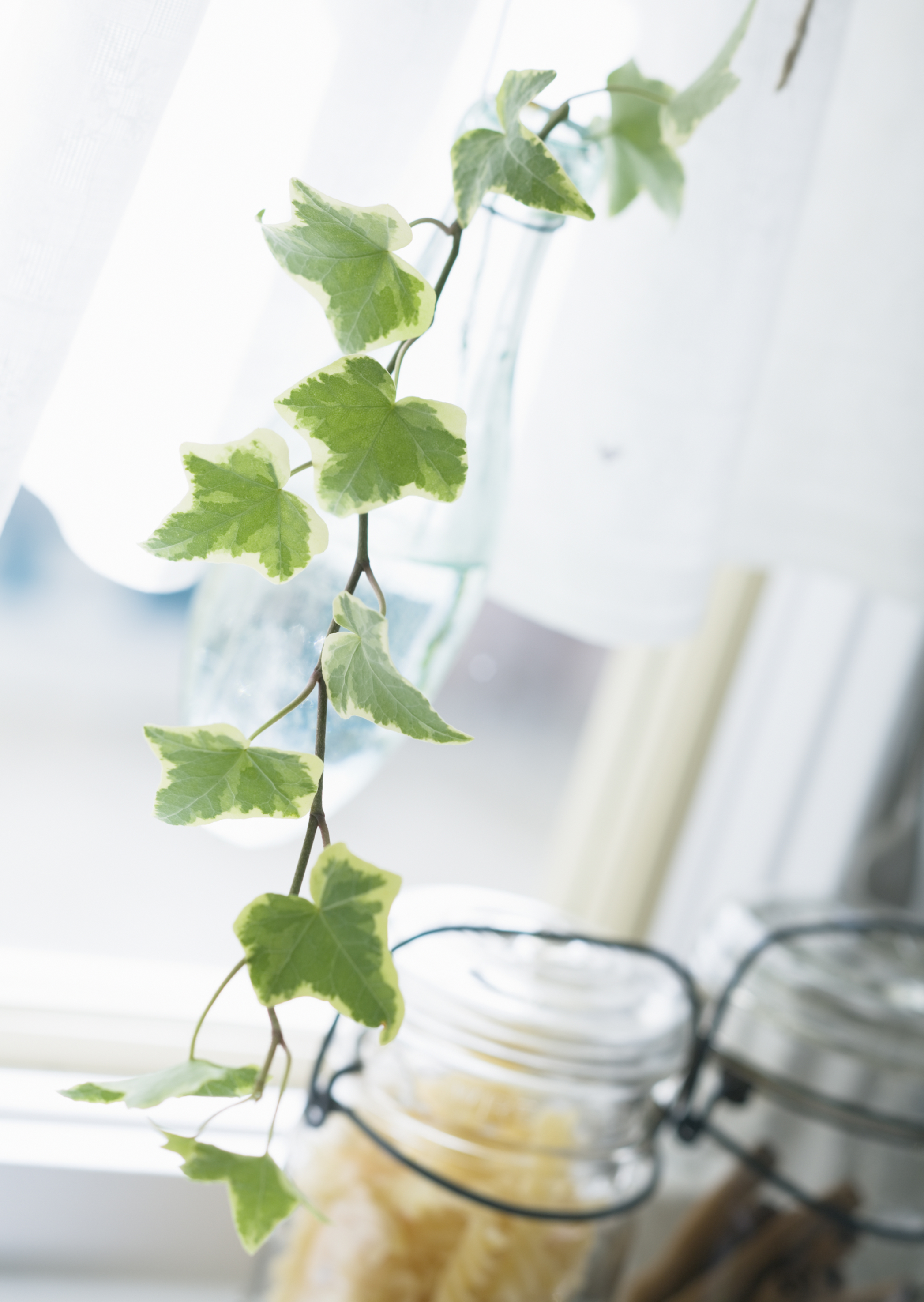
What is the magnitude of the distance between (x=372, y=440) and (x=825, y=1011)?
0.42 meters

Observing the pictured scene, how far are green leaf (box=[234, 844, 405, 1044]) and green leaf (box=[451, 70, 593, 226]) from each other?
7.0 inches

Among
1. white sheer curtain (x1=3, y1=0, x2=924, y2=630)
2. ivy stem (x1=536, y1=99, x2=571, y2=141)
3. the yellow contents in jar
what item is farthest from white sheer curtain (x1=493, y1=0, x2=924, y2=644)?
the yellow contents in jar

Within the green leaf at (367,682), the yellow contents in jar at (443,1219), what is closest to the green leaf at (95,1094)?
the green leaf at (367,682)

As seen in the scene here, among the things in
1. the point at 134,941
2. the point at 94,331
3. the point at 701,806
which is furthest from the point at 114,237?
the point at 134,941

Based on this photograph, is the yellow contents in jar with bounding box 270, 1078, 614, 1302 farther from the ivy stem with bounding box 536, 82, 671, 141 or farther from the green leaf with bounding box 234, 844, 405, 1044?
the ivy stem with bounding box 536, 82, 671, 141

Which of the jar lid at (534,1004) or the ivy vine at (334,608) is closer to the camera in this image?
the ivy vine at (334,608)

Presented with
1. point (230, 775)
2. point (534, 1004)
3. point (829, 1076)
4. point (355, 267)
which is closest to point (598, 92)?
point (355, 267)

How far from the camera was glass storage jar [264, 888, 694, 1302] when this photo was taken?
0.49 meters

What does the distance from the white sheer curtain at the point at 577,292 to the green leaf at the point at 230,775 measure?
11cm

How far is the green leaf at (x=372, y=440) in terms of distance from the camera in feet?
0.95

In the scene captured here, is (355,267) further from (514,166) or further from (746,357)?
(746,357)

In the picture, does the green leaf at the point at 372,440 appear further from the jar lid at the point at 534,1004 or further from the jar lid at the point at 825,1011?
the jar lid at the point at 825,1011

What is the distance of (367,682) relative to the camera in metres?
0.29

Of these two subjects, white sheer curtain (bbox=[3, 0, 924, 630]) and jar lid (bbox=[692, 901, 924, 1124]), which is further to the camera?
jar lid (bbox=[692, 901, 924, 1124])
